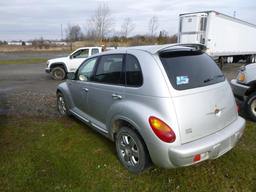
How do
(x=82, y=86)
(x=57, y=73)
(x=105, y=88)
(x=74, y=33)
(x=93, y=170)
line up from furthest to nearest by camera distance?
(x=74, y=33) < (x=57, y=73) < (x=82, y=86) < (x=105, y=88) < (x=93, y=170)

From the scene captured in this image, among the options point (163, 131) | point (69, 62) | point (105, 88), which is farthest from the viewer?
point (69, 62)

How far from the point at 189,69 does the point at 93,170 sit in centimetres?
197

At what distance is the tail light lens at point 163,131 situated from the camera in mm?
2400

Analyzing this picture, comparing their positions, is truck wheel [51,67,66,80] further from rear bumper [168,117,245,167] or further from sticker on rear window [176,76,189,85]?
rear bumper [168,117,245,167]

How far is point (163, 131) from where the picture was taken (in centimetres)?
241

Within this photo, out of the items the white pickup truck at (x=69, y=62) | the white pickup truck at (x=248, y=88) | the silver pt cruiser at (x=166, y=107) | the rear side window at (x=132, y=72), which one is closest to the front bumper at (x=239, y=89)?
the white pickup truck at (x=248, y=88)

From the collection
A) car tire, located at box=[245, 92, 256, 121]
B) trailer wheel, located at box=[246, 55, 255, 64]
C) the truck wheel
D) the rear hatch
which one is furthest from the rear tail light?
trailer wheel, located at box=[246, 55, 255, 64]

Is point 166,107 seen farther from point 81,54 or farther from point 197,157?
point 81,54

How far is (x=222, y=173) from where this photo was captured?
9.77 feet

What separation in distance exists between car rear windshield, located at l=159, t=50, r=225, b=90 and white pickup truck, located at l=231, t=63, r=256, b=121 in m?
2.18

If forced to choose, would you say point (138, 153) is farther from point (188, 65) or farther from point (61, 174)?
point (188, 65)

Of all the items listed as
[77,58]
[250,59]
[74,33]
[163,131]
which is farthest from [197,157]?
[74,33]

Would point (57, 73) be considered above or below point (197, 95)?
below

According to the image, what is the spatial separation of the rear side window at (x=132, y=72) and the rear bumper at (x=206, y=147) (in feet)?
3.13
